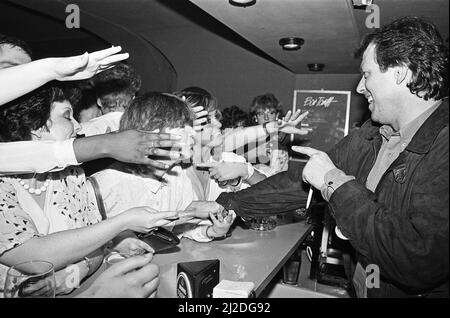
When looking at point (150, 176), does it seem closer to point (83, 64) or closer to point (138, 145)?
point (138, 145)

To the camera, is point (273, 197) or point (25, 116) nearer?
point (25, 116)

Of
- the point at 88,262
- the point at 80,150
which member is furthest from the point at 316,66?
the point at 88,262

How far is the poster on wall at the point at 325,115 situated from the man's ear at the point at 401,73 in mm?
4190

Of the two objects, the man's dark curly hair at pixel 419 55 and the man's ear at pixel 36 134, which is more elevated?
the man's dark curly hair at pixel 419 55

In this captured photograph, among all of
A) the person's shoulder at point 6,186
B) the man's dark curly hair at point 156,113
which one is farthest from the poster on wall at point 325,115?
the person's shoulder at point 6,186

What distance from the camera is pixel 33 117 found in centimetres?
134

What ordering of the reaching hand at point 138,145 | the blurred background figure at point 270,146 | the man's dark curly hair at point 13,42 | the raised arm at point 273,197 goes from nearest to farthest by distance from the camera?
the reaching hand at point 138,145 → the man's dark curly hair at point 13,42 → the raised arm at point 273,197 → the blurred background figure at point 270,146

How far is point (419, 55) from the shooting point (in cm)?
128

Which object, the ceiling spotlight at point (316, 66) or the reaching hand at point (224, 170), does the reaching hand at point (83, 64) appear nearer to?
the reaching hand at point (224, 170)

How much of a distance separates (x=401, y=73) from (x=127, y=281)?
1.24 meters

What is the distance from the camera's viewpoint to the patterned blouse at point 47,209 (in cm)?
115

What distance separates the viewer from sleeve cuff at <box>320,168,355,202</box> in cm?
120
